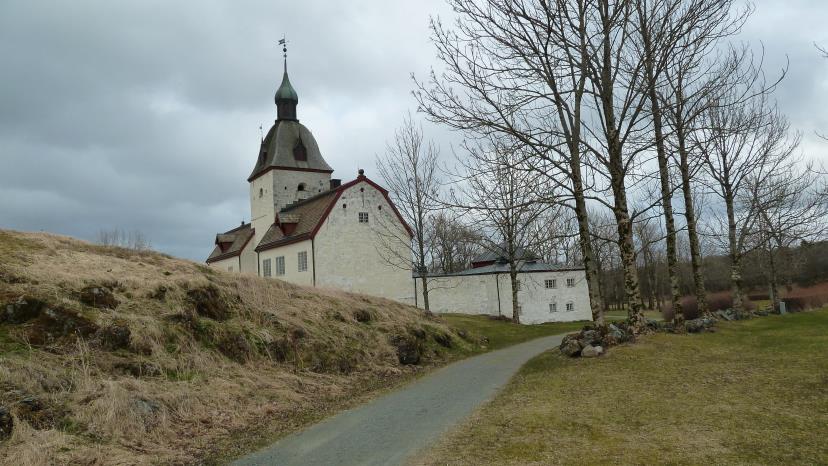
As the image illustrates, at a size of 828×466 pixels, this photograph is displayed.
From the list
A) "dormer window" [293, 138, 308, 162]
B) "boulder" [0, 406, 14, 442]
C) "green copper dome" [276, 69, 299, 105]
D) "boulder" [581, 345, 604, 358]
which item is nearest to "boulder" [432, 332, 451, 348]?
"boulder" [581, 345, 604, 358]

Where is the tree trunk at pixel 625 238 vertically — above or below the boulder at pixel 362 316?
above

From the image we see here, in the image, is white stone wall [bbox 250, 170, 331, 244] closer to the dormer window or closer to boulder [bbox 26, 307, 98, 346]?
the dormer window

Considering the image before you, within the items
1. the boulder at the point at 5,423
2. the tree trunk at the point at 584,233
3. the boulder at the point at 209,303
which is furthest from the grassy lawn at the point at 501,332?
the boulder at the point at 5,423

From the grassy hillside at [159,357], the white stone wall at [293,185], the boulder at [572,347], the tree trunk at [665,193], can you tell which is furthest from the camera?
the white stone wall at [293,185]

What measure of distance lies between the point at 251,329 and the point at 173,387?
3.98 metres

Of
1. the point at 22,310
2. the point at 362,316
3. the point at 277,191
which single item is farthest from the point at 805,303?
the point at 22,310

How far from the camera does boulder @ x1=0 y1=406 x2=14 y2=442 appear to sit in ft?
22.6

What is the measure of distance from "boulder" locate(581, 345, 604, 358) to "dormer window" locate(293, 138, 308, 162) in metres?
31.0

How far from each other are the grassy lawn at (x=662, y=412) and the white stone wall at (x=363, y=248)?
62.2 ft

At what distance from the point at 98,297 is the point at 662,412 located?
1083 centimetres

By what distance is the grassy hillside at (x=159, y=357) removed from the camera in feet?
25.0

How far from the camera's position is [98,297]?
37.8ft

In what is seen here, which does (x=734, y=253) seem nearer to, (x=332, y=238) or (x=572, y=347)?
(x=572, y=347)

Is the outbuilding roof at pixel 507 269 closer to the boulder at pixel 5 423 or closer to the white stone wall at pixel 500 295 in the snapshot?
the white stone wall at pixel 500 295
